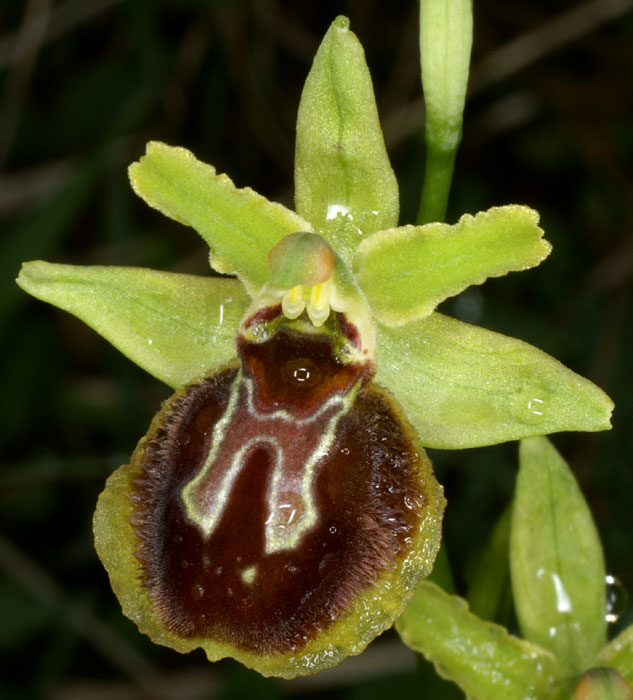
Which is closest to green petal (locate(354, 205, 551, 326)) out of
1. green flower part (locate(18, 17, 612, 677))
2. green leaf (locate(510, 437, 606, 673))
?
green flower part (locate(18, 17, 612, 677))

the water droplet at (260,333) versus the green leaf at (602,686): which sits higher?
the water droplet at (260,333)

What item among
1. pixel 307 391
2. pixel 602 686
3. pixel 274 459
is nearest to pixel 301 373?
pixel 307 391

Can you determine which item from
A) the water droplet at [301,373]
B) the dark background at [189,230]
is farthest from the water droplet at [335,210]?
the dark background at [189,230]

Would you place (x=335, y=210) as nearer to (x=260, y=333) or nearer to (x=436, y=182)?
(x=436, y=182)

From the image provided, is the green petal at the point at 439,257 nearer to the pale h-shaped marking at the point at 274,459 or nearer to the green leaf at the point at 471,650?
the pale h-shaped marking at the point at 274,459

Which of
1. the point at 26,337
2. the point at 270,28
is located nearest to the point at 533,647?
the point at 26,337

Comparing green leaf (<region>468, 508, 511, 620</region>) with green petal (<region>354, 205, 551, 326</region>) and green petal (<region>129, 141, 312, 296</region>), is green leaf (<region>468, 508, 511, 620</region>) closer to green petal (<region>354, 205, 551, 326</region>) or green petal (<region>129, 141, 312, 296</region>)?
green petal (<region>354, 205, 551, 326</region>)

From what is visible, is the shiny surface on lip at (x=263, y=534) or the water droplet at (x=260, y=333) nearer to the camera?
the shiny surface on lip at (x=263, y=534)
